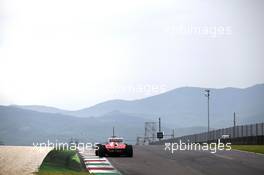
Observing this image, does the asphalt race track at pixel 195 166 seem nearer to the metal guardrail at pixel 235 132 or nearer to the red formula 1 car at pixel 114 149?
the red formula 1 car at pixel 114 149

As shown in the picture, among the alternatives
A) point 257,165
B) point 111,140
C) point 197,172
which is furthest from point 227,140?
point 197,172

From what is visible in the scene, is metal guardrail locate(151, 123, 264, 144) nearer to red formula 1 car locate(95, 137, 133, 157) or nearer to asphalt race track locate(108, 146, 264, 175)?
red formula 1 car locate(95, 137, 133, 157)

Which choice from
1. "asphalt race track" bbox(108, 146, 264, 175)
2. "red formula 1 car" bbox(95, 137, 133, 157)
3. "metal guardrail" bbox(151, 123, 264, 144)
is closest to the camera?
"asphalt race track" bbox(108, 146, 264, 175)

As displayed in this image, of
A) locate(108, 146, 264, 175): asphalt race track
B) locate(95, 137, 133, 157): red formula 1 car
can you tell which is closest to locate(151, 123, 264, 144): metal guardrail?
locate(95, 137, 133, 157): red formula 1 car

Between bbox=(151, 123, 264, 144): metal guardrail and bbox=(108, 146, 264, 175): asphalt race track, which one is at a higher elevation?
bbox=(151, 123, 264, 144): metal guardrail

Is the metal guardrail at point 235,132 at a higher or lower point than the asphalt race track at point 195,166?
higher

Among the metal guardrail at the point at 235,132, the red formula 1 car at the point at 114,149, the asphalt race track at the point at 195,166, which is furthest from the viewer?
the metal guardrail at the point at 235,132

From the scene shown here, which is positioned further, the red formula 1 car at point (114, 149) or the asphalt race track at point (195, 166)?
the red formula 1 car at point (114, 149)

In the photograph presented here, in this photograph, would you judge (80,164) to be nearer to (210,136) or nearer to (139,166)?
(139,166)

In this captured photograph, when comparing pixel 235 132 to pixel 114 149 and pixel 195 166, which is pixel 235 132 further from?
pixel 195 166

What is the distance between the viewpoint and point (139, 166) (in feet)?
88.2

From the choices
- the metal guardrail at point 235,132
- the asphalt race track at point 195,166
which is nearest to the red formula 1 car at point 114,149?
the asphalt race track at point 195,166

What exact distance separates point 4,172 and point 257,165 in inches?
456

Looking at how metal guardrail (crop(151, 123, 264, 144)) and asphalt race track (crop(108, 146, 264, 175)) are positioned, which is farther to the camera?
metal guardrail (crop(151, 123, 264, 144))
